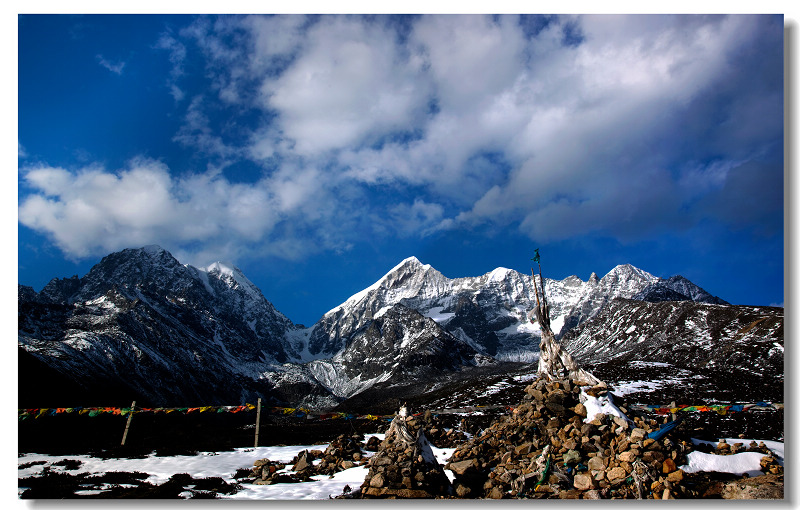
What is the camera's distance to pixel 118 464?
15.8m

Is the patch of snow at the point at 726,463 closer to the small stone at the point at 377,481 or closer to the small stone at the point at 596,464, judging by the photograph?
the small stone at the point at 596,464

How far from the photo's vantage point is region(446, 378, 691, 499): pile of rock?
10148 mm

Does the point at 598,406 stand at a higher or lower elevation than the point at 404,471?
higher

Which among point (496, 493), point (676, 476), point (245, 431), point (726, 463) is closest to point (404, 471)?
point (496, 493)

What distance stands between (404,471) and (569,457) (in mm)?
4504

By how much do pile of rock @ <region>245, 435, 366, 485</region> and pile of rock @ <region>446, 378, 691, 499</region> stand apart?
19.7 feet

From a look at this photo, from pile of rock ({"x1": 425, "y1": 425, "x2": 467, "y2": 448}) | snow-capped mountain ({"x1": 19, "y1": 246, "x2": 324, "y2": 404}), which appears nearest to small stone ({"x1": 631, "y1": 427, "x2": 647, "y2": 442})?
pile of rock ({"x1": 425, "y1": 425, "x2": 467, "y2": 448})

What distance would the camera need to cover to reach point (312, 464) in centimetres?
1781

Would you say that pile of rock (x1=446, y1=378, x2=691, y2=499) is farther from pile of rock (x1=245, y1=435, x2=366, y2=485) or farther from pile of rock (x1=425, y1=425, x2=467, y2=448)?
pile of rock (x1=425, y1=425, x2=467, y2=448)

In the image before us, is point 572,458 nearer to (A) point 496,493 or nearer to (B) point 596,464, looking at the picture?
(B) point 596,464

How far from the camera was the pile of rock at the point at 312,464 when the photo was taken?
1490 cm

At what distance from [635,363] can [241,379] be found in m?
140

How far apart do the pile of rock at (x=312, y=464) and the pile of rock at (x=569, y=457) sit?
19.7 feet

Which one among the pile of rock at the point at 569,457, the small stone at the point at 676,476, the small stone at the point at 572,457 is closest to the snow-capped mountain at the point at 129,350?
the pile of rock at the point at 569,457
